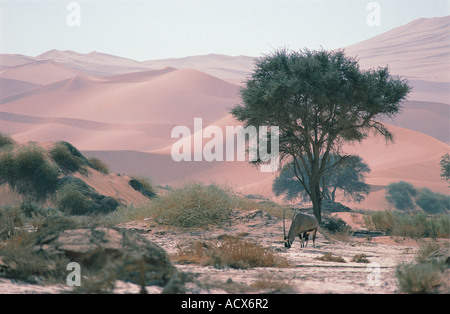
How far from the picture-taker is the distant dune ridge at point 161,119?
56.7 metres

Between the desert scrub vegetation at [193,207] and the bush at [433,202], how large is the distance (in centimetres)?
3067

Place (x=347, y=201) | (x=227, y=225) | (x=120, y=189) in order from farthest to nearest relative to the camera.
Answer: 1. (x=347, y=201)
2. (x=120, y=189)
3. (x=227, y=225)

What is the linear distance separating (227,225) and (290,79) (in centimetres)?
689

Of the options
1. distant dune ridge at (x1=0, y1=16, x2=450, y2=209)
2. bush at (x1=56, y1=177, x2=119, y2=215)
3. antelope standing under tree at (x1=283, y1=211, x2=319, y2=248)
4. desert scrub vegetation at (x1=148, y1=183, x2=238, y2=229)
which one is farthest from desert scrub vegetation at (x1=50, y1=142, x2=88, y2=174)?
distant dune ridge at (x1=0, y1=16, x2=450, y2=209)

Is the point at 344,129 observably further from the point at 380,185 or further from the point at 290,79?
the point at 380,185

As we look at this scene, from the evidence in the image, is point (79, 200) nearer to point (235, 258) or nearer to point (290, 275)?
point (235, 258)

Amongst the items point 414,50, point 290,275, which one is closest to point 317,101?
point 290,275

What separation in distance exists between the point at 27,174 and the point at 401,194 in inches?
1214

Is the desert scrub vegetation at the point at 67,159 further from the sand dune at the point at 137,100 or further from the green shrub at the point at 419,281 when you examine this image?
the sand dune at the point at 137,100

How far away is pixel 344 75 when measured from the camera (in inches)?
769

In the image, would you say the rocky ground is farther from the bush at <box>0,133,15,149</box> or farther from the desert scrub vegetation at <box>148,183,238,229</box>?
the bush at <box>0,133,15,149</box>

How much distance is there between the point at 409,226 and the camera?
1919 centimetres

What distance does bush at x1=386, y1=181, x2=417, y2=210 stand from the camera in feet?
140
